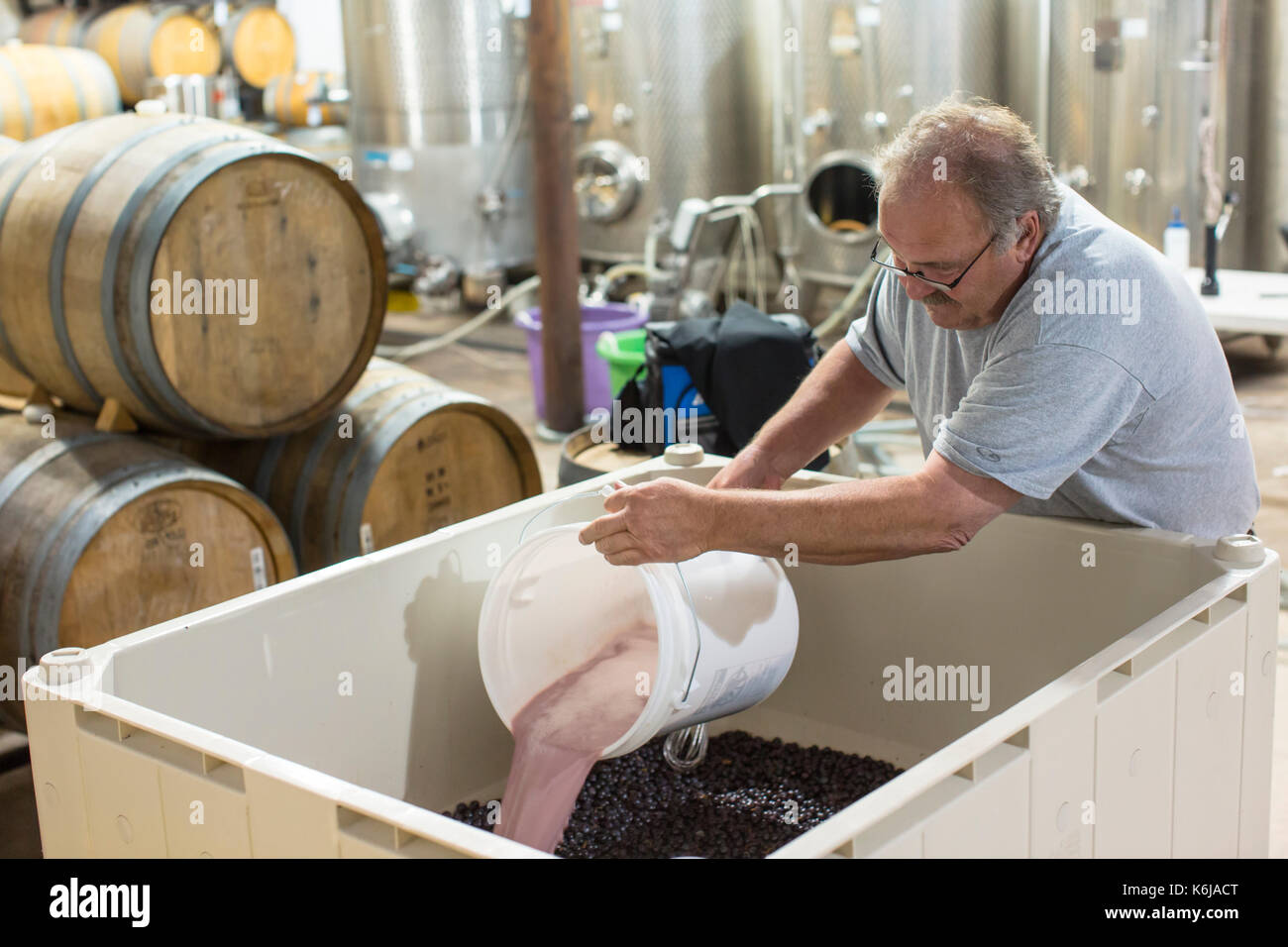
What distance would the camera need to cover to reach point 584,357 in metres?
5.29

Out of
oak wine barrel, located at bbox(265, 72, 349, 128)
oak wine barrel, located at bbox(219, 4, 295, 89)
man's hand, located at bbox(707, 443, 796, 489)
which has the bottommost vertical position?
man's hand, located at bbox(707, 443, 796, 489)

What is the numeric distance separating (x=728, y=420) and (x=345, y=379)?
2.87ft

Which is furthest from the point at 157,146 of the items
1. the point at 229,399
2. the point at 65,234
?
the point at 229,399

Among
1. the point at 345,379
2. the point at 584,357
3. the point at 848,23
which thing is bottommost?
the point at 584,357

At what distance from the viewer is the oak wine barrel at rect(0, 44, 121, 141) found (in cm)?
675

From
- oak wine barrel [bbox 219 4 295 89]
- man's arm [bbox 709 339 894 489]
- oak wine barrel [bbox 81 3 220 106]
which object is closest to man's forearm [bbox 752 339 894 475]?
man's arm [bbox 709 339 894 489]

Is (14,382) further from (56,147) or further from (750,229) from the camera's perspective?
(750,229)

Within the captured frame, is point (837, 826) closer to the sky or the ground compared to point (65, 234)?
closer to the ground

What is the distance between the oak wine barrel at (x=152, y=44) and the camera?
8375mm

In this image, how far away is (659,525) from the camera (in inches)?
71.1

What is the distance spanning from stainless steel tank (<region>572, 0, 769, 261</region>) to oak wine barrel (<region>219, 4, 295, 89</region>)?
2956mm

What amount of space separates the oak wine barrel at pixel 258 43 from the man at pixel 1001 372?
7389mm

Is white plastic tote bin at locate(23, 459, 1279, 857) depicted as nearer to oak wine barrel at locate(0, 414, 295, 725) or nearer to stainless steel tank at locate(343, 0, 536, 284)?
oak wine barrel at locate(0, 414, 295, 725)

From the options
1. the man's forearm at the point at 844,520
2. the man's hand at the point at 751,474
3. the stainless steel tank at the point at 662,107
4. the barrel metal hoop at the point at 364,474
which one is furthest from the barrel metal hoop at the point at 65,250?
the stainless steel tank at the point at 662,107
